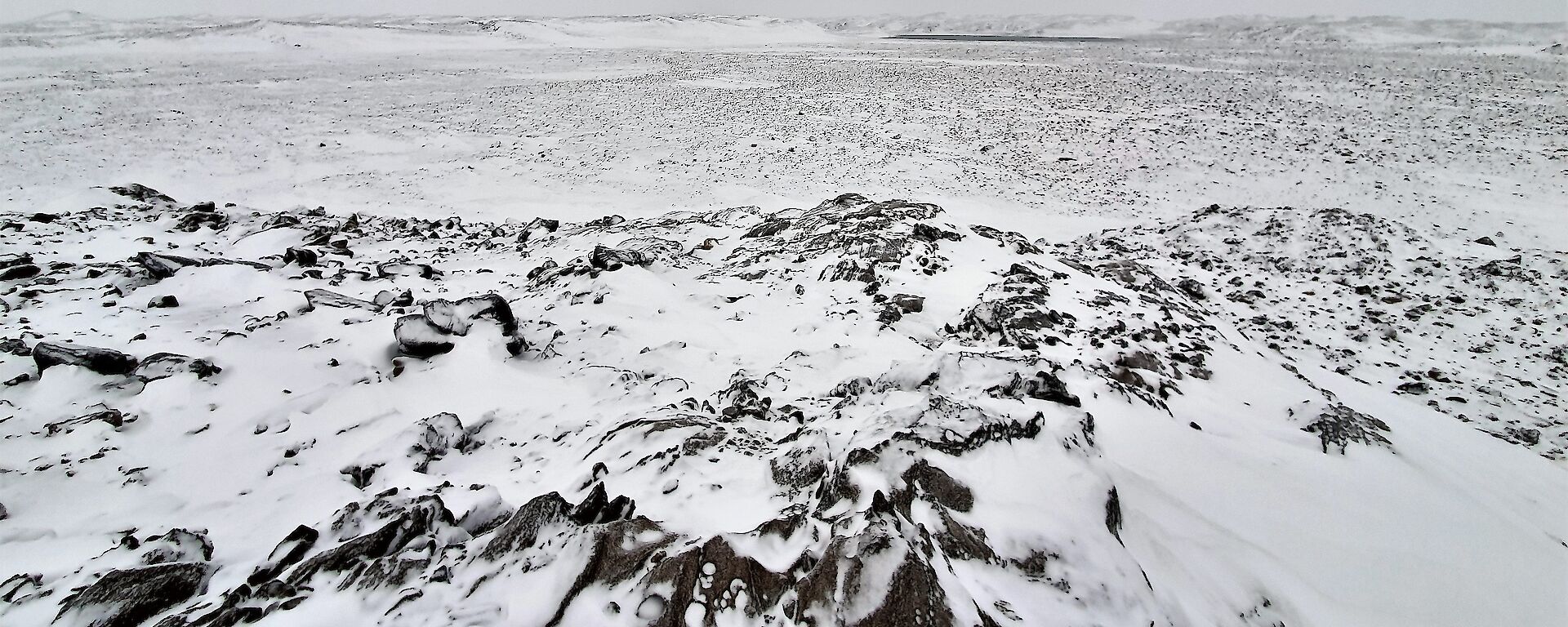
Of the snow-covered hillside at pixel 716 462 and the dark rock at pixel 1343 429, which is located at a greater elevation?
the snow-covered hillside at pixel 716 462

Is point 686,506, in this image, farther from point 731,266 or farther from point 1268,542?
point 731,266

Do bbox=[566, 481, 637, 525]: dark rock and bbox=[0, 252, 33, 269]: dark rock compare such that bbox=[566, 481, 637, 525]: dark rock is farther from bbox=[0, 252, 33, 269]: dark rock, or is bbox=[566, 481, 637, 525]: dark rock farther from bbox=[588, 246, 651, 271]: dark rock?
bbox=[0, 252, 33, 269]: dark rock

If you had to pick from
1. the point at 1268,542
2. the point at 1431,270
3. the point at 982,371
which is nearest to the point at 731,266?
the point at 982,371

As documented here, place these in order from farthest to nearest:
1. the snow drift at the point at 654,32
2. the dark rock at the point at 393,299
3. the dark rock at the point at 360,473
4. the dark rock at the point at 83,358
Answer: the snow drift at the point at 654,32 → the dark rock at the point at 393,299 → the dark rock at the point at 83,358 → the dark rock at the point at 360,473

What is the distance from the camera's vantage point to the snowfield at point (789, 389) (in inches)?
122

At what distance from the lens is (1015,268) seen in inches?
335

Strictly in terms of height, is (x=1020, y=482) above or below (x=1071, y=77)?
below

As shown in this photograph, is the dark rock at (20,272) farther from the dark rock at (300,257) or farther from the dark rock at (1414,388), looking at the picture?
the dark rock at (1414,388)

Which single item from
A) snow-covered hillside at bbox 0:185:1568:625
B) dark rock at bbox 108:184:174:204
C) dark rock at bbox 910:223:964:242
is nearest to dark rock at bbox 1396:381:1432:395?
snow-covered hillside at bbox 0:185:1568:625

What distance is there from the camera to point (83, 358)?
5.20m

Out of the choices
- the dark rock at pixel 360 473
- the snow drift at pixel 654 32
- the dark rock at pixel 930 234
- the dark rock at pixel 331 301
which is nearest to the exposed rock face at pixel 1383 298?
the dark rock at pixel 930 234

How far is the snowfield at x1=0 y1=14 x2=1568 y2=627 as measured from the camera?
10.2 feet

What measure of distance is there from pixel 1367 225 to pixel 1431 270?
1.67 m

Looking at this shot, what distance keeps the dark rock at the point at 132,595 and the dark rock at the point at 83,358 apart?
10.3 feet
